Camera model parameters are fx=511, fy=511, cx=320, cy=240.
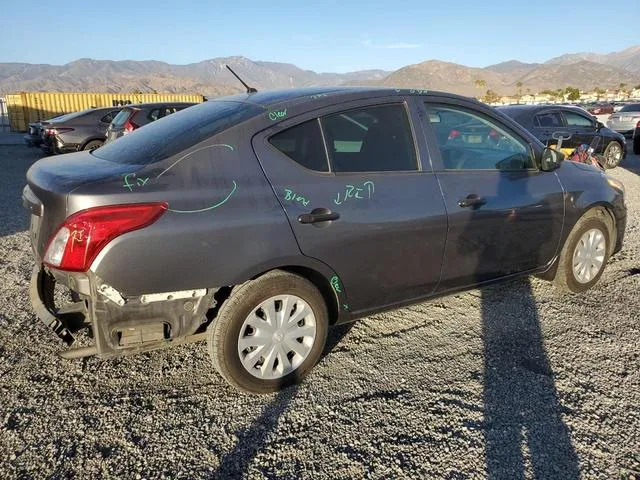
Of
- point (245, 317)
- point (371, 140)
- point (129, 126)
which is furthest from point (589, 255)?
point (129, 126)

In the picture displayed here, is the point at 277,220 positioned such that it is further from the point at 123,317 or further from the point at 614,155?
the point at 614,155

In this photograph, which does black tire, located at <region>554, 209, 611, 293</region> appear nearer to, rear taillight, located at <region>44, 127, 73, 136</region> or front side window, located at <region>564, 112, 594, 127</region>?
front side window, located at <region>564, 112, 594, 127</region>

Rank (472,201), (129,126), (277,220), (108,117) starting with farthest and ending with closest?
(108,117)
(129,126)
(472,201)
(277,220)

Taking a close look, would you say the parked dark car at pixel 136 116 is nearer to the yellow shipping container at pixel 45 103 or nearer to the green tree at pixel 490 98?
the yellow shipping container at pixel 45 103

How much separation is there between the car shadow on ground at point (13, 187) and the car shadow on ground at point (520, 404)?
19.1 ft

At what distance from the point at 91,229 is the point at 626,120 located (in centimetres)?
2095

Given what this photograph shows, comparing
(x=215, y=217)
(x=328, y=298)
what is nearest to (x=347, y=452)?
(x=328, y=298)

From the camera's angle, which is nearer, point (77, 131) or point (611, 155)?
point (611, 155)

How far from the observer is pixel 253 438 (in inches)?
103

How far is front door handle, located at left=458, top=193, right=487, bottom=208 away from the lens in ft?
11.1

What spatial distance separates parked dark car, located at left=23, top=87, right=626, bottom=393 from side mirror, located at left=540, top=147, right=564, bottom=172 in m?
0.01

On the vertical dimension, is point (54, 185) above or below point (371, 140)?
A: below

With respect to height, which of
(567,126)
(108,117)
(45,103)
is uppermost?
(45,103)

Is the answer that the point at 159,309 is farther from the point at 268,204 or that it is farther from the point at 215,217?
the point at 268,204
